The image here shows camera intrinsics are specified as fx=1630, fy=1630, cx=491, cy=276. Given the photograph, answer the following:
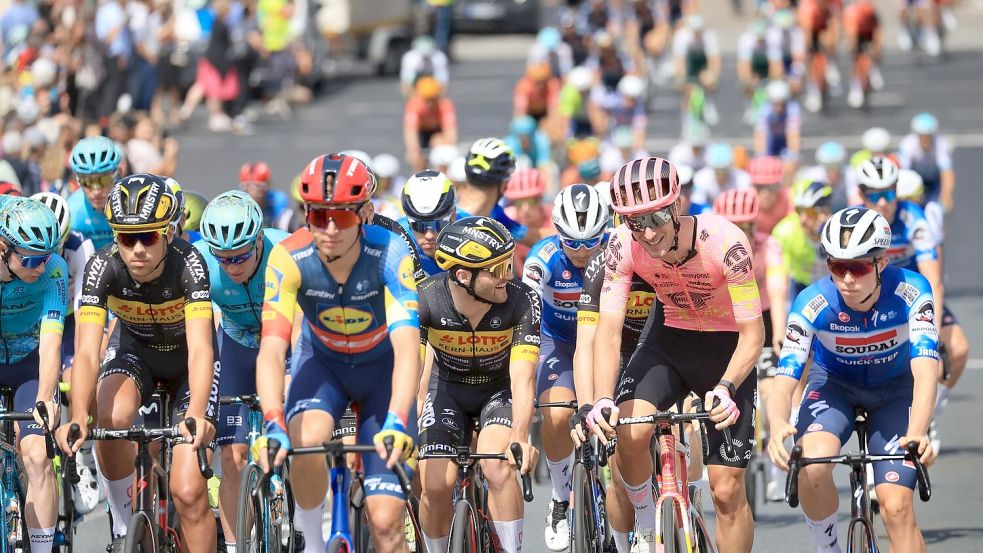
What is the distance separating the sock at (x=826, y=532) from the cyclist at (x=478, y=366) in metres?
1.39

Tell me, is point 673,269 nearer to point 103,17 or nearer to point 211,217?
point 211,217

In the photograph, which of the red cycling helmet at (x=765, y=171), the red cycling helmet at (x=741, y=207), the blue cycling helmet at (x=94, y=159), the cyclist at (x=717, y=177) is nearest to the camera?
the blue cycling helmet at (x=94, y=159)

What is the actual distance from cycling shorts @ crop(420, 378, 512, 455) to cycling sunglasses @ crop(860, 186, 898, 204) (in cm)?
351

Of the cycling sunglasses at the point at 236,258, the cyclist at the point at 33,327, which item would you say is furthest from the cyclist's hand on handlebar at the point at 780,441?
the cyclist at the point at 33,327

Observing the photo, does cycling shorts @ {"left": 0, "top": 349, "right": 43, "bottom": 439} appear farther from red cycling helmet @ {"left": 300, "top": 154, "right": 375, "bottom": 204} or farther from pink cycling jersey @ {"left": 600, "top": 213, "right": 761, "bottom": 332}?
pink cycling jersey @ {"left": 600, "top": 213, "right": 761, "bottom": 332}

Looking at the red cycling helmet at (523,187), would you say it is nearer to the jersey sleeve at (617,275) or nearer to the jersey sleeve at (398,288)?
the jersey sleeve at (617,275)

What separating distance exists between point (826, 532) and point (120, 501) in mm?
3483

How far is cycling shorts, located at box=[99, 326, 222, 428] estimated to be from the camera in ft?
27.0

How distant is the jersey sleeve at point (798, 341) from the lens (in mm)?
7633

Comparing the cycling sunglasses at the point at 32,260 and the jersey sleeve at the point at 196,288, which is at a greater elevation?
the cycling sunglasses at the point at 32,260

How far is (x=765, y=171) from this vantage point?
13523 mm

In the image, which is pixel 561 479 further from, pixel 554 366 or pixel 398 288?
pixel 398 288

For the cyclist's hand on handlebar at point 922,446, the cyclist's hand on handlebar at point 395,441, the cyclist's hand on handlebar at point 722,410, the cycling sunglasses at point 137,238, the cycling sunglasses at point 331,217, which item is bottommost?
the cyclist's hand on handlebar at point 922,446

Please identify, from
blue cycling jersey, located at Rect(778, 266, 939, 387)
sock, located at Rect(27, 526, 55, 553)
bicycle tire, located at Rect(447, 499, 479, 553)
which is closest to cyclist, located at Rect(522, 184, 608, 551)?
blue cycling jersey, located at Rect(778, 266, 939, 387)
